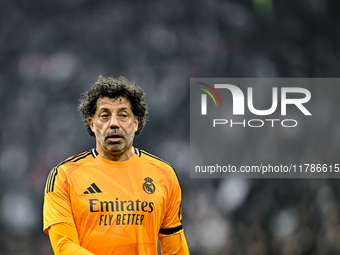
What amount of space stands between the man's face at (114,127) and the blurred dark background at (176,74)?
147cm

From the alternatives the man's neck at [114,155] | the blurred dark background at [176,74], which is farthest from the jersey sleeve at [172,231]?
the blurred dark background at [176,74]

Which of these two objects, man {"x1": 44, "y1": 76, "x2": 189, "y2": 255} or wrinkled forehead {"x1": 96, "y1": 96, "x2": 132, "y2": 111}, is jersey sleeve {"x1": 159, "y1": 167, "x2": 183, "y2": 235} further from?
wrinkled forehead {"x1": 96, "y1": 96, "x2": 132, "y2": 111}

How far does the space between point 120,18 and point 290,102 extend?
2.17 metres

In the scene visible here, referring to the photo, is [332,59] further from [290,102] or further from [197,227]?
[197,227]

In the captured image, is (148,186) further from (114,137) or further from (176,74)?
(176,74)

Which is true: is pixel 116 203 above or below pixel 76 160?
below

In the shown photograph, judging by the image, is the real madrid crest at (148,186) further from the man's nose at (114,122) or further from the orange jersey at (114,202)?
the man's nose at (114,122)

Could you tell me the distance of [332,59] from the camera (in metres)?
4.16

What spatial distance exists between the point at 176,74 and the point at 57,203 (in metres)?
2.26

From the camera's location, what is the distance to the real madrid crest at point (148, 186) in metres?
2.42

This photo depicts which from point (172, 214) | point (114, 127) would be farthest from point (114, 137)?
point (172, 214)

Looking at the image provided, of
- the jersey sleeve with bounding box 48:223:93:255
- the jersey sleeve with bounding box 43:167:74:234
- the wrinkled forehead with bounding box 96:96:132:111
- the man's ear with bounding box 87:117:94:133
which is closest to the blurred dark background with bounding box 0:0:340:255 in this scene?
the man's ear with bounding box 87:117:94:133

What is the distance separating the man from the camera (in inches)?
87.8

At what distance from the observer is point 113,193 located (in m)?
2.35
